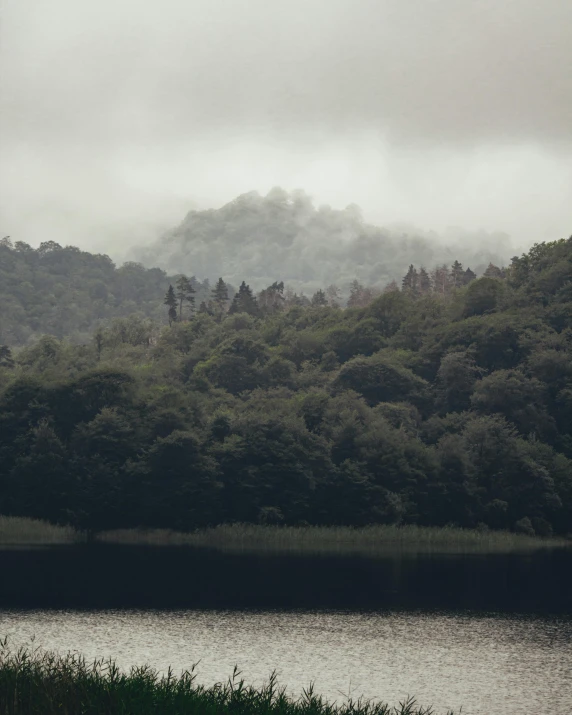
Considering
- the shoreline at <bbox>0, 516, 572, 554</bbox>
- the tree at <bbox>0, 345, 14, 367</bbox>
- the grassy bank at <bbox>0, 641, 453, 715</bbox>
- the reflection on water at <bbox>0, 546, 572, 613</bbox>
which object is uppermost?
the tree at <bbox>0, 345, 14, 367</bbox>

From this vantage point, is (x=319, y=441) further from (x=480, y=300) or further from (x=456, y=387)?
(x=480, y=300)

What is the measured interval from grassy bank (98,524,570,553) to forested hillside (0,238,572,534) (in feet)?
6.32

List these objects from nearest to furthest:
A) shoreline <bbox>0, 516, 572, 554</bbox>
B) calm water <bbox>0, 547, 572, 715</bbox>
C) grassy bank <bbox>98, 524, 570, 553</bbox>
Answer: calm water <bbox>0, 547, 572, 715</bbox>
shoreline <bbox>0, 516, 572, 554</bbox>
grassy bank <bbox>98, 524, 570, 553</bbox>

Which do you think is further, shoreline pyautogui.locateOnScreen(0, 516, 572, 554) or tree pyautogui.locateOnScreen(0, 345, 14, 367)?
tree pyautogui.locateOnScreen(0, 345, 14, 367)

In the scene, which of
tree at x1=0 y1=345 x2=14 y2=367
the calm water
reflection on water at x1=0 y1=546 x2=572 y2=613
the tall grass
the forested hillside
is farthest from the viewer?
tree at x1=0 y1=345 x2=14 y2=367

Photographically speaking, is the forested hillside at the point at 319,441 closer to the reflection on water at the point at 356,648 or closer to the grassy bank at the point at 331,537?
the grassy bank at the point at 331,537

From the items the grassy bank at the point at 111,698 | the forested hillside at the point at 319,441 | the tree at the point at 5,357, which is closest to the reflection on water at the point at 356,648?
the grassy bank at the point at 111,698

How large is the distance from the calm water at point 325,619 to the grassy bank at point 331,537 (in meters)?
13.5

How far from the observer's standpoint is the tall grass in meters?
94.0

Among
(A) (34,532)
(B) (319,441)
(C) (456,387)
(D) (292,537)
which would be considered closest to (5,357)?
(C) (456,387)

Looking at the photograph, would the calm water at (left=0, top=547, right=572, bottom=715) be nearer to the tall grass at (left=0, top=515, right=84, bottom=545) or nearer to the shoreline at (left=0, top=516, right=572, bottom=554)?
the tall grass at (left=0, top=515, right=84, bottom=545)

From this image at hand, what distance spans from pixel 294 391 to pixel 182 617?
99.2m

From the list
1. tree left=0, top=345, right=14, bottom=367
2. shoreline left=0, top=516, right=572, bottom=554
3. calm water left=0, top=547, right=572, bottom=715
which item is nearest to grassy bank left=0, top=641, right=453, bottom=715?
calm water left=0, top=547, right=572, bottom=715

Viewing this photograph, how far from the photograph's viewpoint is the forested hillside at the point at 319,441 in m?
A: 102
